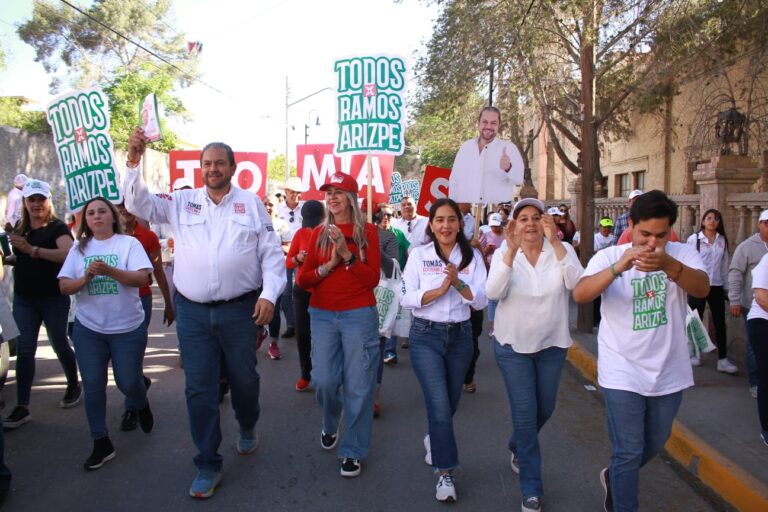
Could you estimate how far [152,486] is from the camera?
4.21 m

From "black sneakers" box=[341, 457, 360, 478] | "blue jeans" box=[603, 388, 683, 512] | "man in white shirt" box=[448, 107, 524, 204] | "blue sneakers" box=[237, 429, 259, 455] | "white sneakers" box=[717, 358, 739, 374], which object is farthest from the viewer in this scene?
"white sneakers" box=[717, 358, 739, 374]

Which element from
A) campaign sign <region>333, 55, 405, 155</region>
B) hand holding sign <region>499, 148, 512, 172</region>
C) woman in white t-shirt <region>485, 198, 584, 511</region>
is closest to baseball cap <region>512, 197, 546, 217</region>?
woman in white t-shirt <region>485, 198, 584, 511</region>

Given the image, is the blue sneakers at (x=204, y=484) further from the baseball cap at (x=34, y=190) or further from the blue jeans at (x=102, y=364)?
the baseball cap at (x=34, y=190)

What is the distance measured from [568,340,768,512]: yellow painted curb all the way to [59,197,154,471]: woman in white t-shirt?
412 centimetres

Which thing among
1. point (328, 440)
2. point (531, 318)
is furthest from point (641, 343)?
point (328, 440)

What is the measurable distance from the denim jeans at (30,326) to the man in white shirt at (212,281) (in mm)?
1882

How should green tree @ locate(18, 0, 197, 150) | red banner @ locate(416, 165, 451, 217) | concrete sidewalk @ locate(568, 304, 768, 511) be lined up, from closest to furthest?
concrete sidewalk @ locate(568, 304, 768, 511)
red banner @ locate(416, 165, 451, 217)
green tree @ locate(18, 0, 197, 150)

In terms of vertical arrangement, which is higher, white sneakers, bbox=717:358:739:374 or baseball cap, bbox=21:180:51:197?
baseball cap, bbox=21:180:51:197

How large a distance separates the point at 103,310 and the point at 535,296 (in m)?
2.99

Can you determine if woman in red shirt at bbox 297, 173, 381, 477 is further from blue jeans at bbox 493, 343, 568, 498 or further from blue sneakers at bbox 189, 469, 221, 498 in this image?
blue jeans at bbox 493, 343, 568, 498

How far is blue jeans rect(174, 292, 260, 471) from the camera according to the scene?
13.4 ft

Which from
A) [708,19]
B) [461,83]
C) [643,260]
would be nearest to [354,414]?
[643,260]

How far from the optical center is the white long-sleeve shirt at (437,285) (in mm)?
4145

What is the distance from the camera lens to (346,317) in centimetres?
439
